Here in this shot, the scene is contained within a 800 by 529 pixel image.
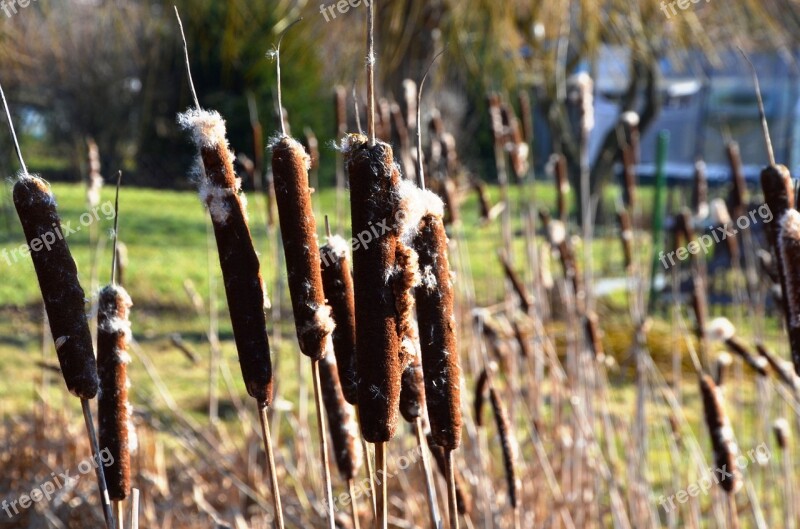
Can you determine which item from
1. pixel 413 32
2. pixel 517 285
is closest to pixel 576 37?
pixel 413 32

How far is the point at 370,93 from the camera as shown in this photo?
2.79 feet

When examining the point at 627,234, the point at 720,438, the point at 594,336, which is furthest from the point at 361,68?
the point at 720,438

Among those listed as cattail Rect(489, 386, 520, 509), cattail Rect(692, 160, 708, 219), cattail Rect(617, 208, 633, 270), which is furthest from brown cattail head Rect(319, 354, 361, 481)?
cattail Rect(692, 160, 708, 219)

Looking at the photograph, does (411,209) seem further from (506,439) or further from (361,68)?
(361,68)

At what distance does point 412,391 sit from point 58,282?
0.42 m

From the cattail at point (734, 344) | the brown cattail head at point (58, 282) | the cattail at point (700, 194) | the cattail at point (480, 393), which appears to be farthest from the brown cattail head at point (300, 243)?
the cattail at point (700, 194)

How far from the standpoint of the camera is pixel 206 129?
37.3 inches

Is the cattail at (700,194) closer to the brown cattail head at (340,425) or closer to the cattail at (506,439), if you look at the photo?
the cattail at (506,439)

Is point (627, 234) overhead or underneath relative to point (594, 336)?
overhead

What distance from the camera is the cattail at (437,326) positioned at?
3.22 ft

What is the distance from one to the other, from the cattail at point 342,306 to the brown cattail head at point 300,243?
0.08m

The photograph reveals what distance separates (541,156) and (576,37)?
10026mm

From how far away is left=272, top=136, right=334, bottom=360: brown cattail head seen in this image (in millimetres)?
925

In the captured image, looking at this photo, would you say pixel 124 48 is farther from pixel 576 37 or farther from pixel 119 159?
pixel 576 37
